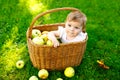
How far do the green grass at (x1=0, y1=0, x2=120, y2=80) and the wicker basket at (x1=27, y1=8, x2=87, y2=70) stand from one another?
104 mm

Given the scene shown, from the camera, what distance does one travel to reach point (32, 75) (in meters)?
3.72

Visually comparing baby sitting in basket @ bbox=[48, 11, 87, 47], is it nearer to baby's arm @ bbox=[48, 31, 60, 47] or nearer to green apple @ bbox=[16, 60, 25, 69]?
baby's arm @ bbox=[48, 31, 60, 47]

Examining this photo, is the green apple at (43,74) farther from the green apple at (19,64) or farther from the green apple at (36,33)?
the green apple at (36,33)

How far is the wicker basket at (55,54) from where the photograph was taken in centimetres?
352

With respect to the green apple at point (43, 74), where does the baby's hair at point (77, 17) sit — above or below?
above

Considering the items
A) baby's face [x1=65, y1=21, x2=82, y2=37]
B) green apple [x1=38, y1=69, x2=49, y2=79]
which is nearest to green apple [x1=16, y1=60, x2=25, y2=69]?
green apple [x1=38, y1=69, x2=49, y2=79]

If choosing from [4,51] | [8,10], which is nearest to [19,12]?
[8,10]

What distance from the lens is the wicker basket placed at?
3.52 meters

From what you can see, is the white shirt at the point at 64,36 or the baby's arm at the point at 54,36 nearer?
the baby's arm at the point at 54,36

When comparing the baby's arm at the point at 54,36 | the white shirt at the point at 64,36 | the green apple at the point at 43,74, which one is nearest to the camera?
the baby's arm at the point at 54,36

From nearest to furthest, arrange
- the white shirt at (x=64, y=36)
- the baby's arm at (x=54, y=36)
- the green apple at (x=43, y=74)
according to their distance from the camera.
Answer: the baby's arm at (x=54, y=36) → the green apple at (x=43, y=74) → the white shirt at (x=64, y=36)

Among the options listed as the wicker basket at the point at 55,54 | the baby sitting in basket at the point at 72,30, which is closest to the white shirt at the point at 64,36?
the baby sitting in basket at the point at 72,30

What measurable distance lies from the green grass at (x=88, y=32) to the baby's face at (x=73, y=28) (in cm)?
46

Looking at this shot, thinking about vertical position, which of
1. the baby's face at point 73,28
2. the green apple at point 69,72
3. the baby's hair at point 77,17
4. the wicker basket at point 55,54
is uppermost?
the baby's hair at point 77,17
